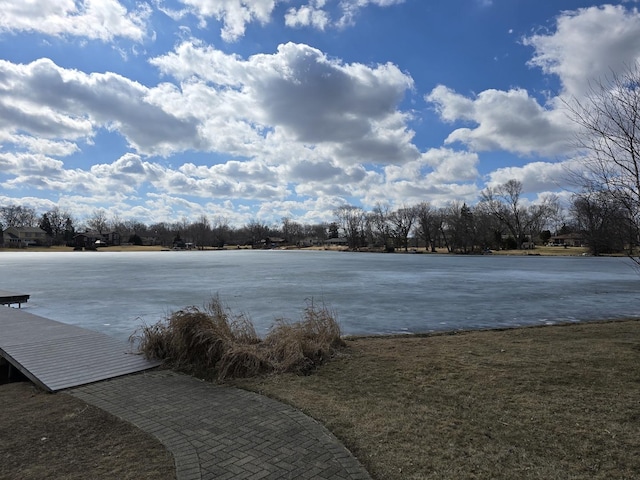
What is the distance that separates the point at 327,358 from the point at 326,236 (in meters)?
131

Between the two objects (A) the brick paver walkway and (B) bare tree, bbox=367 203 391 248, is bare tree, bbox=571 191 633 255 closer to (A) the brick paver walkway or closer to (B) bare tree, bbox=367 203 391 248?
(A) the brick paver walkway

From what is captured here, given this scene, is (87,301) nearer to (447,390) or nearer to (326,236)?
(447,390)

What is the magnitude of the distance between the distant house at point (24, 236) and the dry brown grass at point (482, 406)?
112 meters

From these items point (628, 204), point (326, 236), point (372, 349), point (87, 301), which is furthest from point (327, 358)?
point (326, 236)

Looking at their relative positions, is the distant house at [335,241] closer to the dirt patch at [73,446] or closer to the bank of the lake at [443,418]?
the bank of the lake at [443,418]

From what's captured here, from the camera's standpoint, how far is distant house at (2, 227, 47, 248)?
318 ft

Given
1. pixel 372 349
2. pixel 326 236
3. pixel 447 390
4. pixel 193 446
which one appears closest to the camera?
pixel 193 446

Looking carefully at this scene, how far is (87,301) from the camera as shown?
531 inches

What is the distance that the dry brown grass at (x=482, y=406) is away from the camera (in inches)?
123

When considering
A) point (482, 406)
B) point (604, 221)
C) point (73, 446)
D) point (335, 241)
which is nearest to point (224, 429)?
point (73, 446)

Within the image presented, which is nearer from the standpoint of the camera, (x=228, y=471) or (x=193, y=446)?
(x=228, y=471)

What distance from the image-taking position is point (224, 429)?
12.4ft

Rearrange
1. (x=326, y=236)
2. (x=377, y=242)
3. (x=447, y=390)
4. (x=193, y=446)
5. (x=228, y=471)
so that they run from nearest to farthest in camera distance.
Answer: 1. (x=228, y=471)
2. (x=193, y=446)
3. (x=447, y=390)
4. (x=377, y=242)
5. (x=326, y=236)

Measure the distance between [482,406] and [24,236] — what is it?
12172cm
